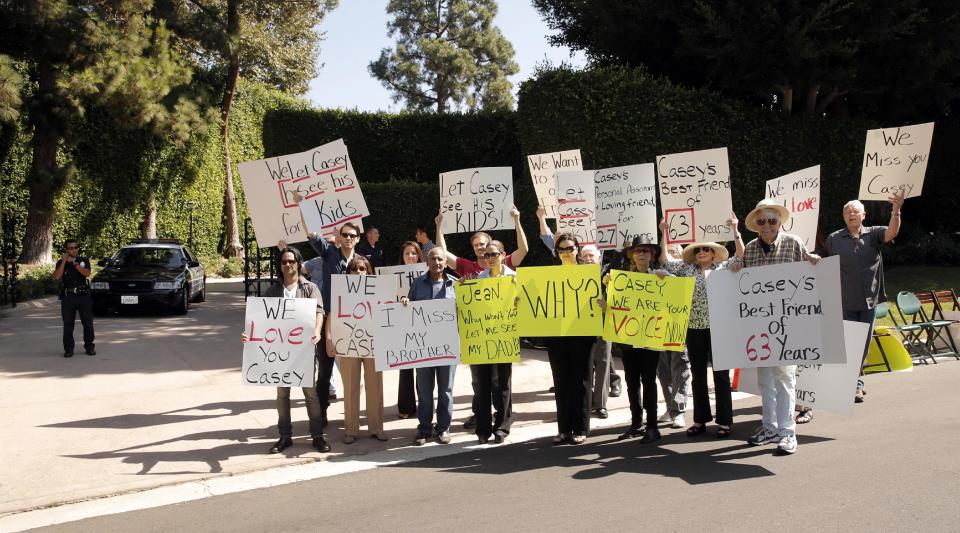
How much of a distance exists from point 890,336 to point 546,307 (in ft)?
17.9

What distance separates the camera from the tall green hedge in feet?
50.3

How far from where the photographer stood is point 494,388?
7.84 meters

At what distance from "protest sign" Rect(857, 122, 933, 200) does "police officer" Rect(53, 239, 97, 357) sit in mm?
10568

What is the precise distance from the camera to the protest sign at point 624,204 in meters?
9.37

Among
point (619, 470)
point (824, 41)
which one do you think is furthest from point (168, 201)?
point (619, 470)

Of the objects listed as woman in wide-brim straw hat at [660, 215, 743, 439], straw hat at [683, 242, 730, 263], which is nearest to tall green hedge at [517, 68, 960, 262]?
straw hat at [683, 242, 730, 263]

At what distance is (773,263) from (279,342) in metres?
4.31

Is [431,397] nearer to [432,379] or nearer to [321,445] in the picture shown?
[432,379]

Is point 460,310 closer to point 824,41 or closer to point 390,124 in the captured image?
point 824,41

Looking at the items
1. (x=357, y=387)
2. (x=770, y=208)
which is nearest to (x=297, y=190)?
(x=357, y=387)

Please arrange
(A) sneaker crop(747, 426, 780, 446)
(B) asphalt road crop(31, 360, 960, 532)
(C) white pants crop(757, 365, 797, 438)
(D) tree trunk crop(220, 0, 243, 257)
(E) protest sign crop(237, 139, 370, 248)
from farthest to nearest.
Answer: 1. (D) tree trunk crop(220, 0, 243, 257)
2. (E) protest sign crop(237, 139, 370, 248)
3. (A) sneaker crop(747, 426, 780, 446)
4. (C) white pants crop(757, 365, 797, 438)
5. (B) asphalt road crop(31, 360, 960, 532)

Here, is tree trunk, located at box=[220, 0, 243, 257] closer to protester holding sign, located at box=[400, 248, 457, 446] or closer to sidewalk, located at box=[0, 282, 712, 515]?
sidewalk, located at box=[0, 282, 712, 515]

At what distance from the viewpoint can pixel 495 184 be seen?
1014cm

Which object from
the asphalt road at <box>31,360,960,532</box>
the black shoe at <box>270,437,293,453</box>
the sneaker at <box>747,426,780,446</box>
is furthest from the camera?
the black shoe at <box>270,437,293,453</box>
